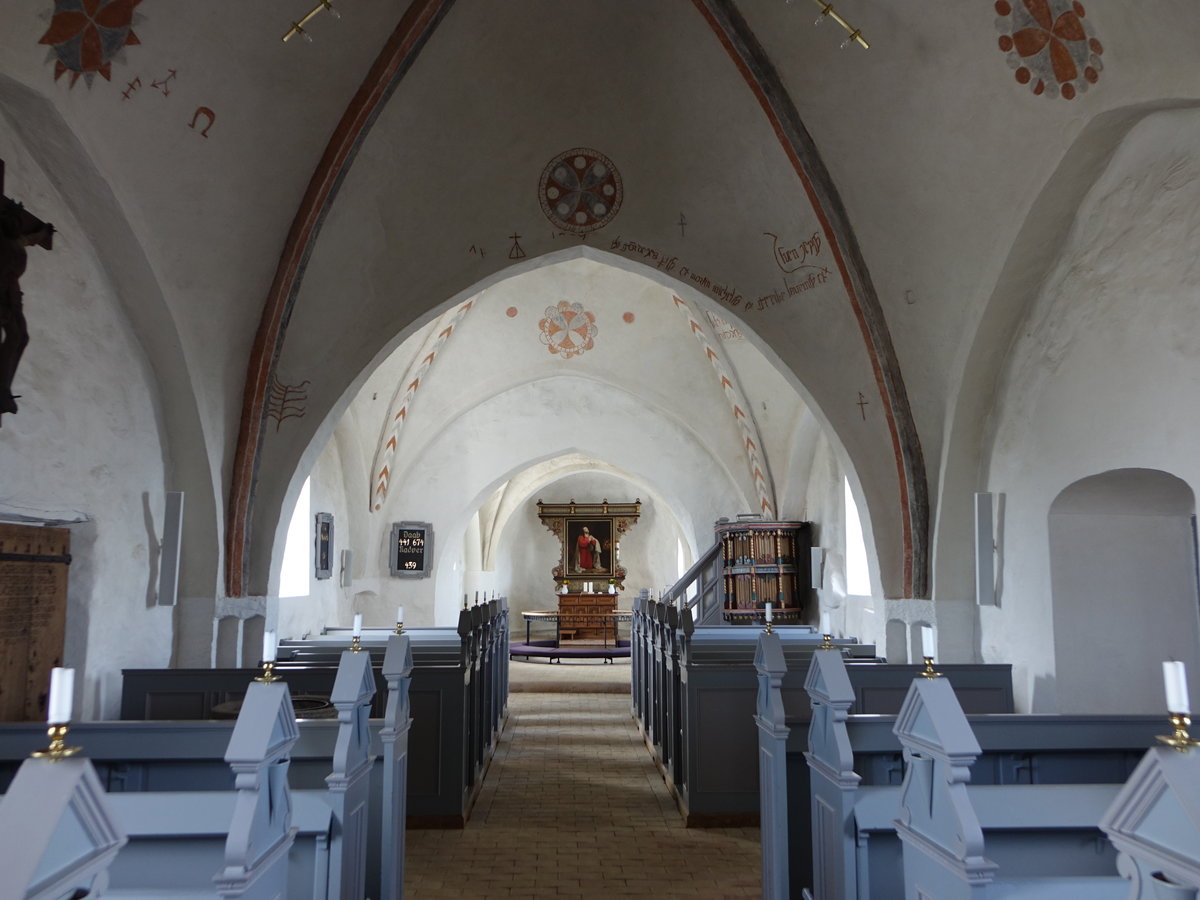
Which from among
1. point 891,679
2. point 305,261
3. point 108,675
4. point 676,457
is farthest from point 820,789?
point 676,457

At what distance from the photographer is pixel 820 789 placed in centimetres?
392

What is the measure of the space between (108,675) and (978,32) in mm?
7155

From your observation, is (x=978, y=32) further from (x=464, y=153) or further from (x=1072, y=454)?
(x=464, y=153)

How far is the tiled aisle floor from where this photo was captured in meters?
5.40

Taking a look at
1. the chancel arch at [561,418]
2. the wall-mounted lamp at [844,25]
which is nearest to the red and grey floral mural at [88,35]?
the wall-mounted lamp at [844,25]

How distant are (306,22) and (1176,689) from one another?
6.20m

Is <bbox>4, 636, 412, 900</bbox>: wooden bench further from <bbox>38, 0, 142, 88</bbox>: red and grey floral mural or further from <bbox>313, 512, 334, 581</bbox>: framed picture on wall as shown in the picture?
<bbox>313, 512, 334, 581</bbox>: framed picture on wall

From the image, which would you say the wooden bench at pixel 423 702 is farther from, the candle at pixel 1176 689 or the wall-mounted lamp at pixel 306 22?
the candle at pixel 1176 689

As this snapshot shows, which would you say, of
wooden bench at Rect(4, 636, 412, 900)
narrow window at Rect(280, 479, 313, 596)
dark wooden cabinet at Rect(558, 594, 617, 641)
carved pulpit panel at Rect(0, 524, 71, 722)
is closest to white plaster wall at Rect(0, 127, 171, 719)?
carved pulpit panel at Rect(0, 524, 71, 722)

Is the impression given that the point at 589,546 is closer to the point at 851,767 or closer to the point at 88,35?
the point at 88,35

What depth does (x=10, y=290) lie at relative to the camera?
5.11 meters

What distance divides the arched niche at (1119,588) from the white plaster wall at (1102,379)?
0.03 metres

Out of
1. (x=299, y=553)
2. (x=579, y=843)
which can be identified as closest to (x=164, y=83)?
(x=579, y=843)

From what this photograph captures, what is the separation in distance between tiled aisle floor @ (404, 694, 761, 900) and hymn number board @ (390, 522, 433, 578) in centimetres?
543
